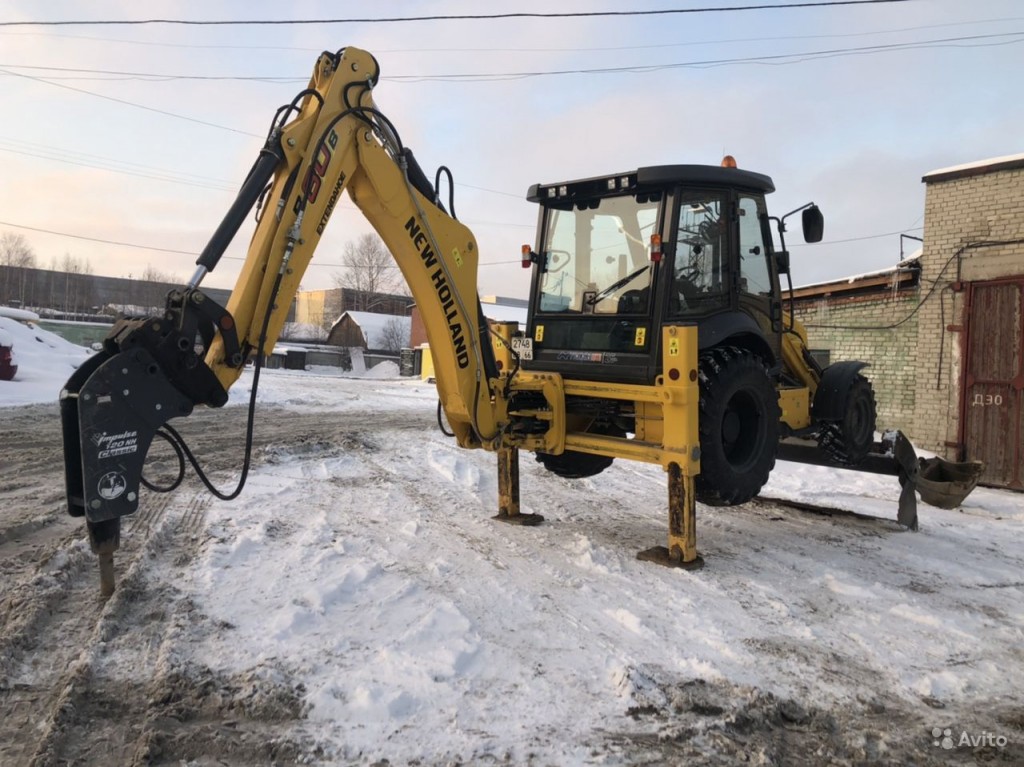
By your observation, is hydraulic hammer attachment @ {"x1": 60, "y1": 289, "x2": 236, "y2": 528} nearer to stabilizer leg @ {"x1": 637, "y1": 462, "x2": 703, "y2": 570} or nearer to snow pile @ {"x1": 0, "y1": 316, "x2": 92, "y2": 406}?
stabilizer leg @ {"x1": 637, "y1": 462, "x2": 703, "y2": 570}

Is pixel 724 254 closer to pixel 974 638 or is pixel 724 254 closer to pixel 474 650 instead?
pixel 974 638

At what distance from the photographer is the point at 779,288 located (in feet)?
20.8

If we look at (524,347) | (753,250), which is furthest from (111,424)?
(753,250)

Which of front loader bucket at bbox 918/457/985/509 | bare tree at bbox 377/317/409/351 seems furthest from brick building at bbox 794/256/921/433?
bare tree at bbox 377/317/409/351

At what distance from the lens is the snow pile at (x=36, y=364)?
14398 mm

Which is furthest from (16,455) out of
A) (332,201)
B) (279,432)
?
(332,201)

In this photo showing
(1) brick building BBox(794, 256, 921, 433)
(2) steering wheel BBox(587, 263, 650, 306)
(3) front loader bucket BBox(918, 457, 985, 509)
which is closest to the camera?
(2) steering wheel BBox(587, 263, 650, 306)

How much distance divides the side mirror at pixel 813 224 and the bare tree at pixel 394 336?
3986 centimetres

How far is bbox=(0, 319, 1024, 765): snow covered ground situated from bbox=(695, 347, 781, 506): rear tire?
2.06 feet

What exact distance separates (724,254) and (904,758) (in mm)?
3738

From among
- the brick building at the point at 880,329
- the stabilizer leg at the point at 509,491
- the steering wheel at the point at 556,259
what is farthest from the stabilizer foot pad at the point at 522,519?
the brick building at the point at 880,329

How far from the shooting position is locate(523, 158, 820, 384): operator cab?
531 cm

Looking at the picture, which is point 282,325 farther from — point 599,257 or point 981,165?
point 981,165

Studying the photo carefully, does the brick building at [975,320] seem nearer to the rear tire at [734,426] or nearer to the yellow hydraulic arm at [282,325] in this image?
the rear tire at [734,426]
